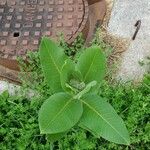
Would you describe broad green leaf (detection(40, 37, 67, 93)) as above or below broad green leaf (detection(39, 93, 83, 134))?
above

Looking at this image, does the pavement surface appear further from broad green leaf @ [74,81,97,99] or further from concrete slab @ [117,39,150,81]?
broad green leaf @ [74,81,97,99]

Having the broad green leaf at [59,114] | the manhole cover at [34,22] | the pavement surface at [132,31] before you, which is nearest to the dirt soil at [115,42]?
the pavement surface at [132,31]

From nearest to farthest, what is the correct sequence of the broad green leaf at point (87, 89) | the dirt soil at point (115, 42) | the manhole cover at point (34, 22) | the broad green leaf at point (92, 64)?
1. the broad green leaf at point (87, 89)
2. the broad green leaf at point (92, 64)
3. the manhole cover at point (34, 22)
4. the dirt soil at point (115, 42)

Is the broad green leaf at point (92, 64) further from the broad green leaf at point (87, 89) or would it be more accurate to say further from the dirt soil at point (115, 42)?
the dirt soil at point (115, 42)

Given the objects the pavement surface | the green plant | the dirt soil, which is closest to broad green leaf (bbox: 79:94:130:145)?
the green plant

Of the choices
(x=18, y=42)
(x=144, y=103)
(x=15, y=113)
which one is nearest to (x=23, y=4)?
(x=18, y=42)

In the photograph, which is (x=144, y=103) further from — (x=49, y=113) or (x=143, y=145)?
(x=49, y=113)

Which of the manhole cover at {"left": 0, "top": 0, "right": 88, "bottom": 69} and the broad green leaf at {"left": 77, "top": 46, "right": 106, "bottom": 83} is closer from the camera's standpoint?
the broad green leaf at {"left": 77, "top": 46, "right": 106, "bottom": 83}

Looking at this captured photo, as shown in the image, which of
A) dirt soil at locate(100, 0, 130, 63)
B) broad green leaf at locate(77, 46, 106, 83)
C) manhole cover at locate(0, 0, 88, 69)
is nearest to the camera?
broad green leaf at locate(77, 46, 106, 83)

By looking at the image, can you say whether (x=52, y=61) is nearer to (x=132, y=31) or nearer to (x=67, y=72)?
(x=67, y=72)

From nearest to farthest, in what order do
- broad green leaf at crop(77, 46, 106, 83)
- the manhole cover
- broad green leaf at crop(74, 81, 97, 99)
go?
broad green leaf at crop(74, 81, 97, 99) → broad green leaf at crop(77, 46, 106, 83) → the manhole cover
